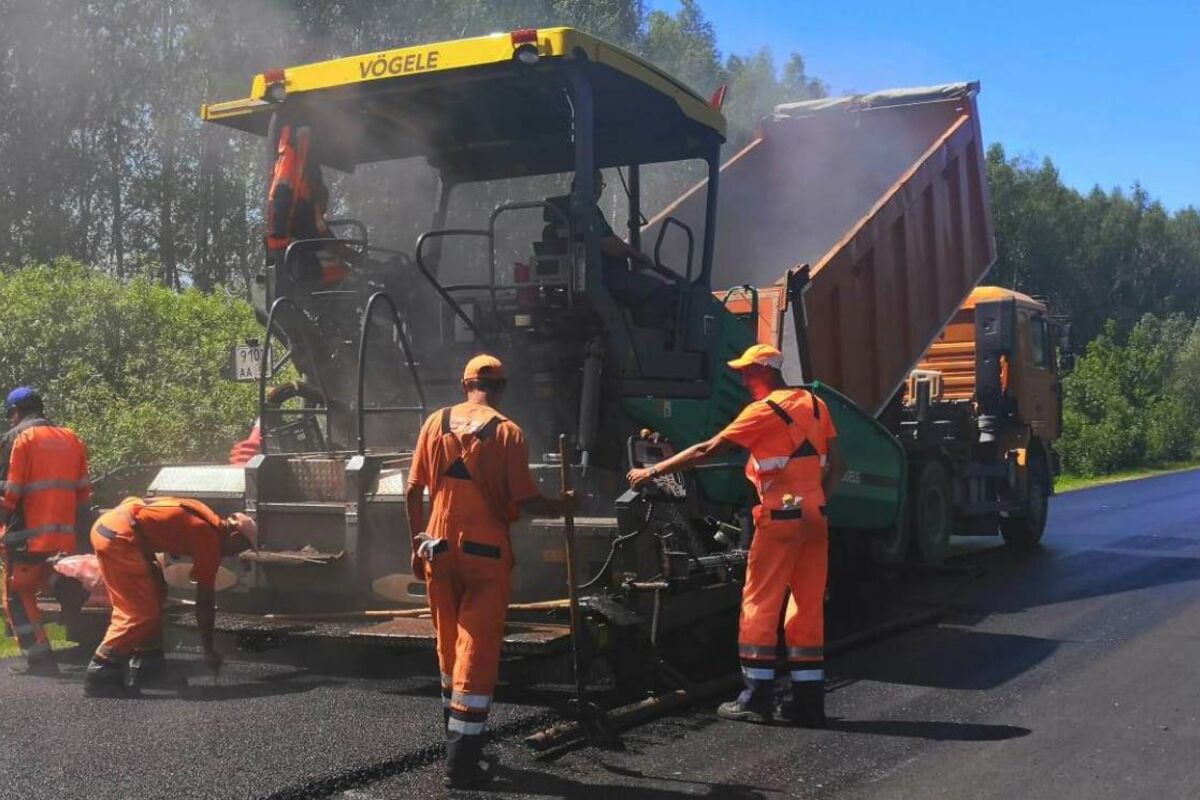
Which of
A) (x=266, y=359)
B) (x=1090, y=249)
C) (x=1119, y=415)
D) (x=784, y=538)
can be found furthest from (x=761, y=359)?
(x=1090, y=249)

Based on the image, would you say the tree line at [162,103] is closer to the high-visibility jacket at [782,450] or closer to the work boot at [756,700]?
the high-visibility jacket at [782,450]

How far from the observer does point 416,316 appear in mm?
6367

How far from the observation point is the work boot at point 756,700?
198 inches

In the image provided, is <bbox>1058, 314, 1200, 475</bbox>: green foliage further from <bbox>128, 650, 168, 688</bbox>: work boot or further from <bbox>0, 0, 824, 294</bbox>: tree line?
<bbox>128, 650, 168, 688</bbox>: work boot

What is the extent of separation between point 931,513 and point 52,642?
6.31 metres

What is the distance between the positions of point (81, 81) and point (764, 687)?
15.9 meters

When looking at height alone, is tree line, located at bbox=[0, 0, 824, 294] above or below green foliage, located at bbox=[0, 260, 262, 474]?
above

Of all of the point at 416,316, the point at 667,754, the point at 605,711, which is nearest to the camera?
the point at 667,754

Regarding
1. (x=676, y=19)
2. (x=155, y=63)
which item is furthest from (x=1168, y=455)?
(x=155, y=63)

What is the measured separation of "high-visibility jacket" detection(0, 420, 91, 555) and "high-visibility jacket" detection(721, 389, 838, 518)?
3.51 meters

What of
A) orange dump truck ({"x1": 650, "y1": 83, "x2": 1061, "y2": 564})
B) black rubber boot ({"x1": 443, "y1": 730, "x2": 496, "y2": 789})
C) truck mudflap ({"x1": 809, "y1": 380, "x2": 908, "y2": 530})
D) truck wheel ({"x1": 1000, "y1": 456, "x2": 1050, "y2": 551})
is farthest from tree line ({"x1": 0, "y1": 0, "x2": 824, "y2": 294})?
black rubber boot ({"x1": 443, "y1": 730, "x2": 496, "y2": 789})

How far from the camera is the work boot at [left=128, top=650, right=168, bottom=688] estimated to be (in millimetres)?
5492

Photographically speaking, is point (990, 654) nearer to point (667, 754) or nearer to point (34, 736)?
point (667, 754)

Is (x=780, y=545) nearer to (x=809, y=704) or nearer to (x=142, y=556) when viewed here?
(x=809, y=704)
